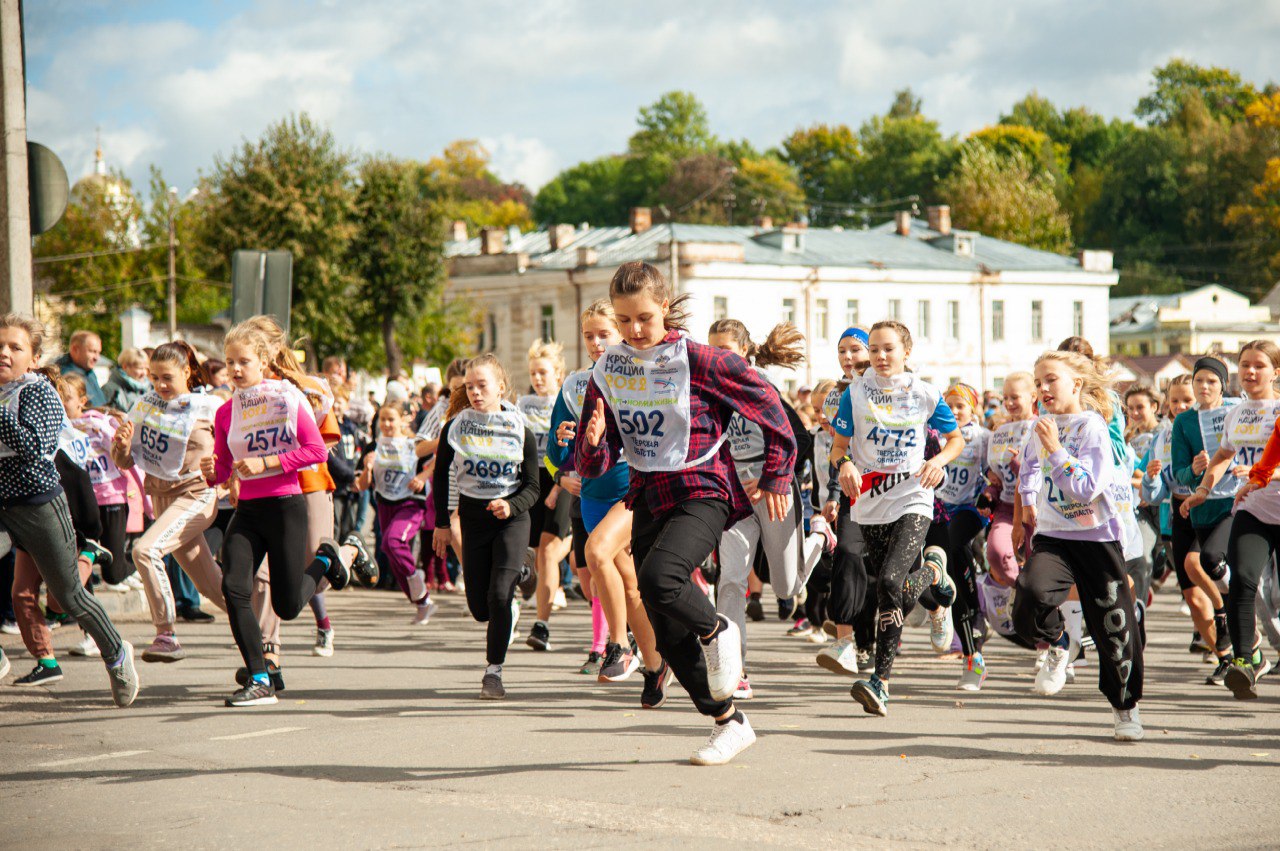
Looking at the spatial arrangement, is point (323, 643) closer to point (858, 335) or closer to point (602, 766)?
point (858, 335)

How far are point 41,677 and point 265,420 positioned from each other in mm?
2211

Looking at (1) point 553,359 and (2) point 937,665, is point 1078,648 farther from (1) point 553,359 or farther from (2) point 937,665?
(1) point 553,359

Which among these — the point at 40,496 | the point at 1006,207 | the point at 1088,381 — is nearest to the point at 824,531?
the point at 1088,381

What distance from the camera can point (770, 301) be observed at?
223 feet

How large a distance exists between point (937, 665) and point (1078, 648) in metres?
1.01

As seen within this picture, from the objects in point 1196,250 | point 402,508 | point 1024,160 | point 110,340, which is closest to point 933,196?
point 1024,160

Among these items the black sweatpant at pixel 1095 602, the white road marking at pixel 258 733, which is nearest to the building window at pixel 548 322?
the white road marking at pixel 258 733

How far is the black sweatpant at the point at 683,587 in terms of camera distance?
6.74 meters

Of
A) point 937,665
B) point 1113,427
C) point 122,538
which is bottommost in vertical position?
point 937,665

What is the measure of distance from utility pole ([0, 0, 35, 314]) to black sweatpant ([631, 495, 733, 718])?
7.64m

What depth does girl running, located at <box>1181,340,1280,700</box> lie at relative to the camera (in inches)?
360

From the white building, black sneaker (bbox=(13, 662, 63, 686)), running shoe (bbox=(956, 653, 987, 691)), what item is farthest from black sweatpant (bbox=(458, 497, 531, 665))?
the white building

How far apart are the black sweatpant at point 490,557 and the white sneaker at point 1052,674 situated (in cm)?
302

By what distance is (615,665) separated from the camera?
9836 mm
